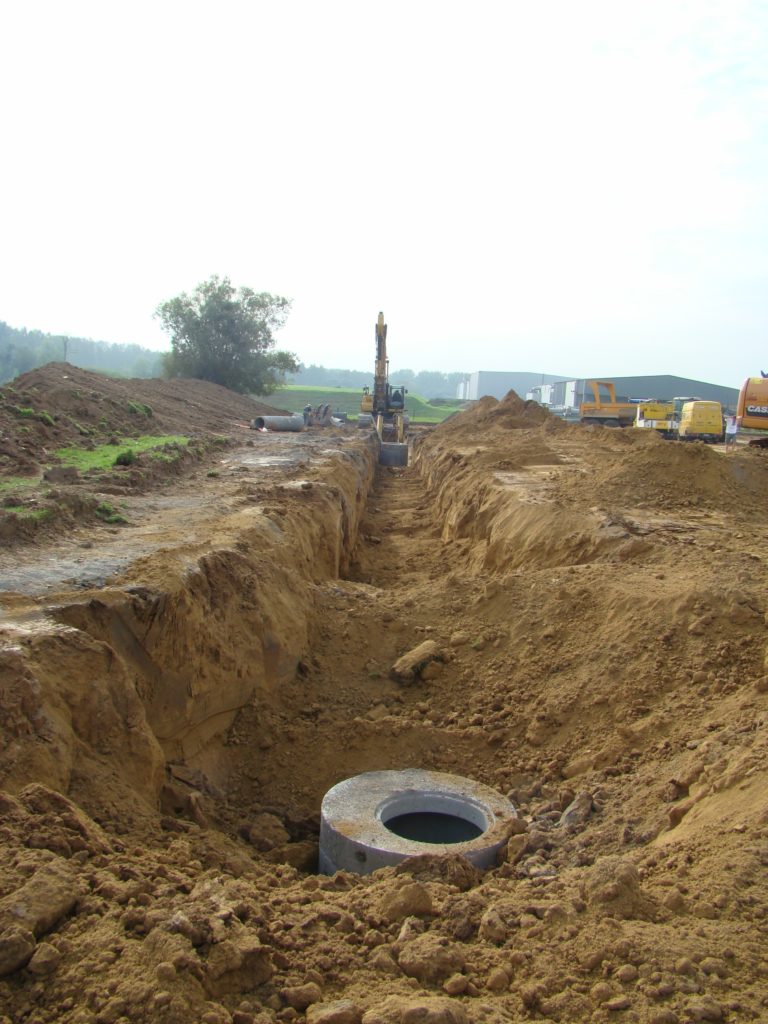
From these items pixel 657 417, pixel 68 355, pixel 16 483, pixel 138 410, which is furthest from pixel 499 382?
pixel 16 483

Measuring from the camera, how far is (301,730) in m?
7.30

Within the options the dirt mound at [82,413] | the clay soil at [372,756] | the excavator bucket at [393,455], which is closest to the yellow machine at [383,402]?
the excavator bucket at [393,455]

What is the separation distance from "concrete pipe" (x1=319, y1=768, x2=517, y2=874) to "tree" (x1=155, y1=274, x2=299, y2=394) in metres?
43.0

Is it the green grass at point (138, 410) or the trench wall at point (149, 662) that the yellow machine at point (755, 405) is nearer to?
the green grass at point (138, 410)

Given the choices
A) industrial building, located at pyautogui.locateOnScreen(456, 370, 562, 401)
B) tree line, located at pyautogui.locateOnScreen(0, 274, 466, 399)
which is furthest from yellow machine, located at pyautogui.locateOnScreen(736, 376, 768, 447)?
industrial building, located at pyautogui.locateOnScreen(456, 370, 562, 401)

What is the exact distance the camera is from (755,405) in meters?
25.6

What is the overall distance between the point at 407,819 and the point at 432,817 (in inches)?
8.0

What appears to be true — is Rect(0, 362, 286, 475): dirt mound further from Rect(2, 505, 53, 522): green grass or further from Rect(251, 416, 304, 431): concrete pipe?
Rect(2, 505, 53, 522): green grass

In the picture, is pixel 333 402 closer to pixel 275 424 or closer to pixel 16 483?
pixel 275 424

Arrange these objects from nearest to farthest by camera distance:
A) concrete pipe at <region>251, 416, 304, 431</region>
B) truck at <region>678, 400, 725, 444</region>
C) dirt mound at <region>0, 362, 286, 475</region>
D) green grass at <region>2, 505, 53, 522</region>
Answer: green grass at <region>2, 505, 53, 522</region>, dirt mound at <region>0, 362, 286, 475</region>, concrete pipe at <region>251, 416, 304, 431</region>, truck at <region>678, 400, 725, 444</region>

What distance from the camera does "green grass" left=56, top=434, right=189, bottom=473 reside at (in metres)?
13.0

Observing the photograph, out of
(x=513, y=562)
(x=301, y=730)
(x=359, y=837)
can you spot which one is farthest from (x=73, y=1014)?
(x=513, y=562)

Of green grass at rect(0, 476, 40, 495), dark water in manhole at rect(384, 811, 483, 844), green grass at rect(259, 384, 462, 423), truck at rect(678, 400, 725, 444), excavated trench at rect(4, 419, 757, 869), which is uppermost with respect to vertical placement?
green grass at rect(259, 384, 462, 423)

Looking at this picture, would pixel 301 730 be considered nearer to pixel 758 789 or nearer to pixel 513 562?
pixel 758 789
